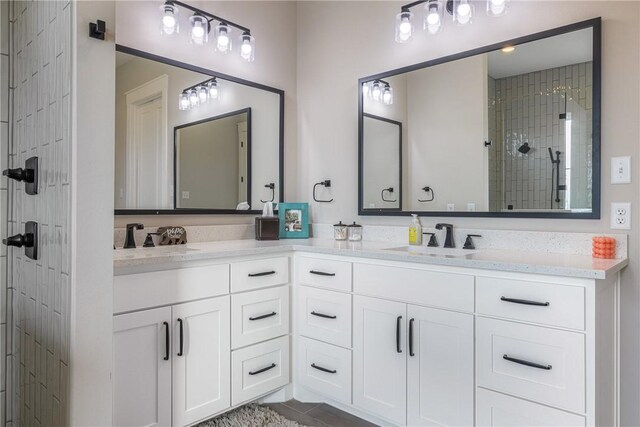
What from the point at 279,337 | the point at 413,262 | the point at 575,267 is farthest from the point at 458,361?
the point at 279,337

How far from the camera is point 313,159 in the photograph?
2.95 metres

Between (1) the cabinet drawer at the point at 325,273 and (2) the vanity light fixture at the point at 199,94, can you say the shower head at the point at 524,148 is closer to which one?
(1) the cabinet drawer at the point at 325,273

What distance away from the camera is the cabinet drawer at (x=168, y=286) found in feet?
5.28

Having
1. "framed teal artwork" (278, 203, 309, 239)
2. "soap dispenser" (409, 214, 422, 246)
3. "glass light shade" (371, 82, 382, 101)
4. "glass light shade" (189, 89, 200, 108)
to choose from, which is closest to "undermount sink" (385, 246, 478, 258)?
"soap dispenser" (409, 214, 422, 246)

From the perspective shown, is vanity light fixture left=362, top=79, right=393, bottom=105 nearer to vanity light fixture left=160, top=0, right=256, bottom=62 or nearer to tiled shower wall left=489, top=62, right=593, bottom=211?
tiled shower wall left=489, top=62, right=593, bottom=211

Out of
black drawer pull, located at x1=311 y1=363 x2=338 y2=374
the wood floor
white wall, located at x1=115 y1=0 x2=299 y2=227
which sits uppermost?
white wall, located at x1=115 y1=0 x2=299 y2=227

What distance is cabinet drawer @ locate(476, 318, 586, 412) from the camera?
1.40 meters

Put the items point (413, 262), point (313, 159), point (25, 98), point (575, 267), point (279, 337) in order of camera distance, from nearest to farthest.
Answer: point (25, 98) → point (575, 267) → point (413, 262) → point (279, 337) → point (313, 159)

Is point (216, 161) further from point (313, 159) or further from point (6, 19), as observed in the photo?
point (6, 19)

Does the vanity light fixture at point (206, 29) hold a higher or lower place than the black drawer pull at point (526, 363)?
higher

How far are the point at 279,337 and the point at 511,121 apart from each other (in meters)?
1.68

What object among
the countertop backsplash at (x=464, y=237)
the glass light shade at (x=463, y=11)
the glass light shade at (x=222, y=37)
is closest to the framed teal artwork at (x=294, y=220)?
the countertop backsplash at (x=464, y=237)

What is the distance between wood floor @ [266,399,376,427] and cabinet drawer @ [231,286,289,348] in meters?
0.42

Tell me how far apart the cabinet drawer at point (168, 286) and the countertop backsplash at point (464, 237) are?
0.52 metres
